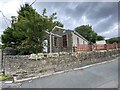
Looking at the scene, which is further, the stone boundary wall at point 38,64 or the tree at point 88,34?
the tree at point 88,34

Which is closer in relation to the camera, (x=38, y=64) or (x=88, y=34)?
(x=38, y=64)

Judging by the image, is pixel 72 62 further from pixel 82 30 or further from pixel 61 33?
pixel 82 30

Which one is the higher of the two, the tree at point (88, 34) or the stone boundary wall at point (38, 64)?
the tree at point (88, 34)

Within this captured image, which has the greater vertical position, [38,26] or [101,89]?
[38,26]

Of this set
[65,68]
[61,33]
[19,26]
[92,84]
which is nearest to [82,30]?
[61,33]

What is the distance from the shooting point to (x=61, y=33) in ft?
87.6

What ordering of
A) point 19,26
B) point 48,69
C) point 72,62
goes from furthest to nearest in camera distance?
point 19,26 → point 72,62 → point 48,69

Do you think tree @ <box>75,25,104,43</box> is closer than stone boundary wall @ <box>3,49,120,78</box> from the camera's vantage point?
No

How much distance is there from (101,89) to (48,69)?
22.4ft

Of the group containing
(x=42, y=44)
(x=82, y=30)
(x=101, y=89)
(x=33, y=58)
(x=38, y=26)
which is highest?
(x=82, y=30)

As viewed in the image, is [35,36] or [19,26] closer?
[35,36]

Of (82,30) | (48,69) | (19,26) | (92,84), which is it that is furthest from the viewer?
(82,30)

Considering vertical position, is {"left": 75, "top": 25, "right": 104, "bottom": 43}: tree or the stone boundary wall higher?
{"left": 75, "top": 25, "right": 104, "bottom": 43}: tree

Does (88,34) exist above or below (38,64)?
above
